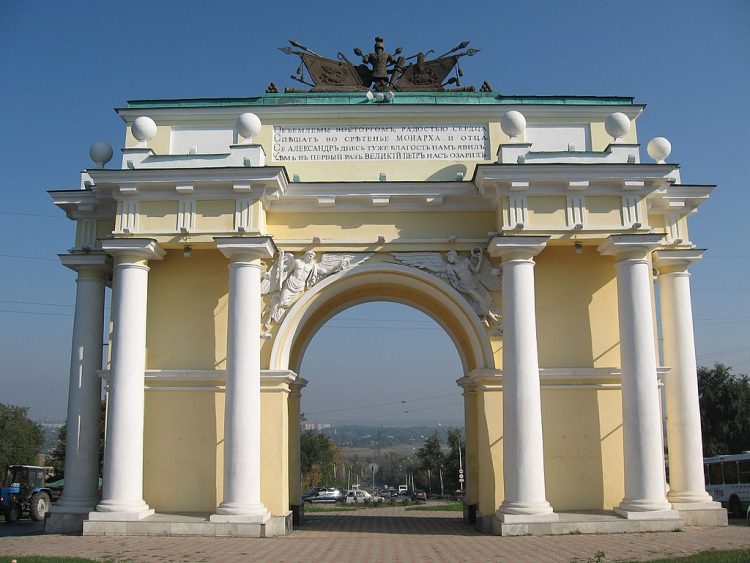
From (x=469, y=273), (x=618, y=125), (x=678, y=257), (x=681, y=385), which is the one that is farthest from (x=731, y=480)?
(x=618, y=125)

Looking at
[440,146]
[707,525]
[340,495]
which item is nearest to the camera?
[707,525]

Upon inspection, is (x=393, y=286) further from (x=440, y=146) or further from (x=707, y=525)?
(x=707, y=525)

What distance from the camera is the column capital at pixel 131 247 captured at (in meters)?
15.4

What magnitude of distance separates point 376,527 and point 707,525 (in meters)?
7.00

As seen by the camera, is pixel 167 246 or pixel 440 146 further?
pixel 440 146

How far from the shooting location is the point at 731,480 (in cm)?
2545

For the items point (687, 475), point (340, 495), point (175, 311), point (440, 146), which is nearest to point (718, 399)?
point (340, 495)

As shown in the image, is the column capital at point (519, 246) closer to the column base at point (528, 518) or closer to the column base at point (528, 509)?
the column base at point (528, 509)

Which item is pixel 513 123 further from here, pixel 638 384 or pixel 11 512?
pixel 11 512

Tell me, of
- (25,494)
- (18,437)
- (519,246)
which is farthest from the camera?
(18,437)

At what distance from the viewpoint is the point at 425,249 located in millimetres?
16547

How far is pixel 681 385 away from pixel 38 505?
777 inches

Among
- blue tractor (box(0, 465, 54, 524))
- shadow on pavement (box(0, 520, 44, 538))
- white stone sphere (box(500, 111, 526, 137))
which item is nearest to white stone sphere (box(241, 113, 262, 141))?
white stone sphere (box(500, 111, 526, 137))

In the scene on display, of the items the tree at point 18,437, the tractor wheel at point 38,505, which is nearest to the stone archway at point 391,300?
the tractor wheel at point 38,505
